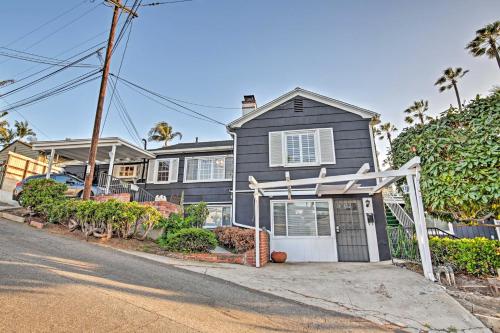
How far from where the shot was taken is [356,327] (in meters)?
3.65

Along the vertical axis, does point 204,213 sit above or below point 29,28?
below

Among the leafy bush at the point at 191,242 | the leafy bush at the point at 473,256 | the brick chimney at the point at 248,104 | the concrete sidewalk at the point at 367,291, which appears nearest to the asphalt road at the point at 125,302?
the concrete sidewalk at the point at 367,291

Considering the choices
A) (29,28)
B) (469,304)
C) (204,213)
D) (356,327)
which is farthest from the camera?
(29,28)

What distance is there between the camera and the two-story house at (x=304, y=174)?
945 cm

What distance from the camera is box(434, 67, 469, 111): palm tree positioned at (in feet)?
70.1

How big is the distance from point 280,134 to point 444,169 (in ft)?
20.7

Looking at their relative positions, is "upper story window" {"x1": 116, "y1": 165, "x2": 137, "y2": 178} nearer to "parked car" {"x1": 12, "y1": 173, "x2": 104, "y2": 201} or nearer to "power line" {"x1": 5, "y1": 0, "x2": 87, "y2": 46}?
"parked car" {"x1": 12, "y1": 173, "x2": 104, "y2": 201}

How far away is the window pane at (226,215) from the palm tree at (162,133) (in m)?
20.0

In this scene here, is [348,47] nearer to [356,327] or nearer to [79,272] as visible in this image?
[356,327]

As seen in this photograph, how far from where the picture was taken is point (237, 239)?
8.37m

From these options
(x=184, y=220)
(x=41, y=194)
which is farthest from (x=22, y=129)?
(x=184, y=220)

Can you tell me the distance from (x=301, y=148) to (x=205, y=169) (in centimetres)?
504

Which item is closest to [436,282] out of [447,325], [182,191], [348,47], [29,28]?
[447,325]

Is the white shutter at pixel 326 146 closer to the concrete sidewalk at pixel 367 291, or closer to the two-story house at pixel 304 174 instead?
the two-story house at pixel 304 174
